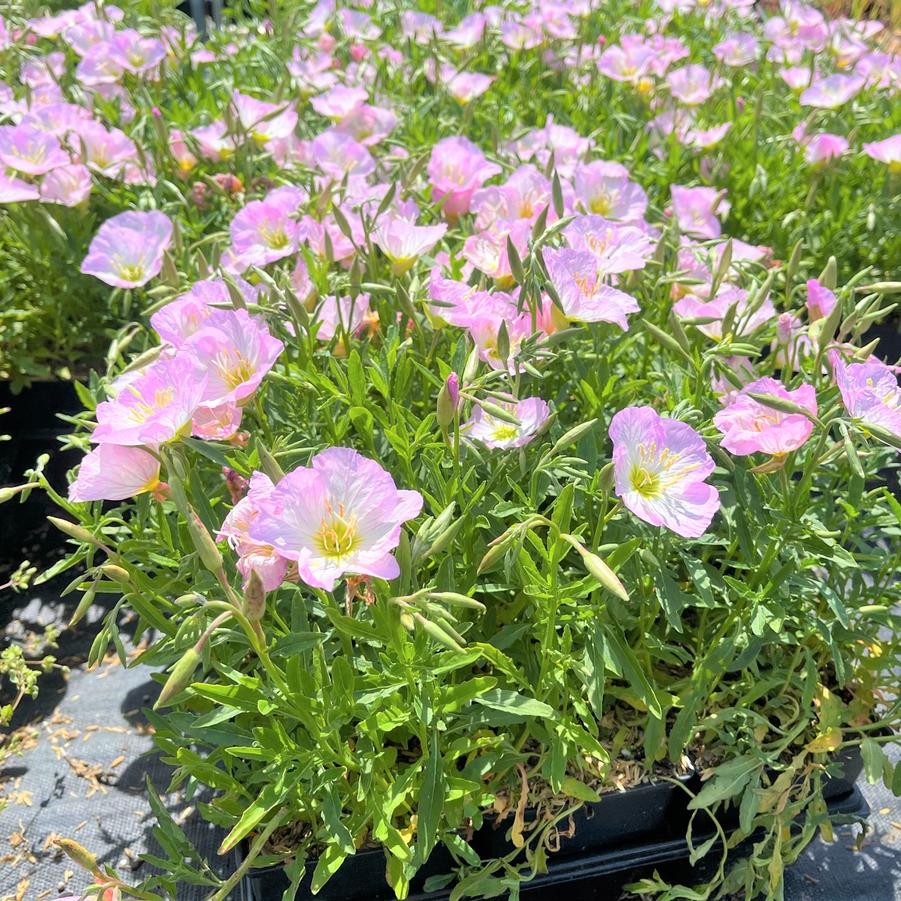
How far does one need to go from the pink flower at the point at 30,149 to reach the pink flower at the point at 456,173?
81cm

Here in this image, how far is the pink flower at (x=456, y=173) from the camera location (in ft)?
5.14

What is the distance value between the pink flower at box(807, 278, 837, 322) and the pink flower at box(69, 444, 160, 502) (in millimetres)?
1009

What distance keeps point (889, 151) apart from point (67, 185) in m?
1.92

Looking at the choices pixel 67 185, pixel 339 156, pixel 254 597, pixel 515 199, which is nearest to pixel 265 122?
pixel 339 156

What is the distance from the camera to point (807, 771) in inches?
47.2

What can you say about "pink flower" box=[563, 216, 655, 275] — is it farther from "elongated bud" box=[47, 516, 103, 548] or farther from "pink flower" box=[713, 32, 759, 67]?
"pink flower" box=[713, 32, 759, 67]

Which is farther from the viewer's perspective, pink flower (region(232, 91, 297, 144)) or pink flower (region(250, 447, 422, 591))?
pink flower (region(232, 91, 297, 144))

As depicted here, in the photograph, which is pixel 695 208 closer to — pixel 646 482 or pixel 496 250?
pixel 496 250

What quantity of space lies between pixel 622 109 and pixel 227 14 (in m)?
1.47

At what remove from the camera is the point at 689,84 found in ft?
8.14

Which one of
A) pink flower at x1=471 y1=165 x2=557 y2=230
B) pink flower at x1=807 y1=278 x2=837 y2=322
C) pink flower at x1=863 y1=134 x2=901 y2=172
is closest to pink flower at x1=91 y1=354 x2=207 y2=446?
pink flower at x1=471 y1=165 x2=557 y2=230

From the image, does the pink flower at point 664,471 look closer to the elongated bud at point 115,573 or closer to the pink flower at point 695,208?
the elongated bud at point 115,573

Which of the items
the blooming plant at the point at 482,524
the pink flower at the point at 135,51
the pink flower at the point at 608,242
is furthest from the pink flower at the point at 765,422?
the pink flower at the point at 135,51

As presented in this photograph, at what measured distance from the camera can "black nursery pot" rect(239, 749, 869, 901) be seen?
1171 mm
